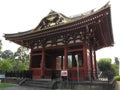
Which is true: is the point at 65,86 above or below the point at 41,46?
below

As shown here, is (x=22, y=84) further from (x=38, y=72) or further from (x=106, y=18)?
(x=106, y=18)

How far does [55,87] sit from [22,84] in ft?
13.9

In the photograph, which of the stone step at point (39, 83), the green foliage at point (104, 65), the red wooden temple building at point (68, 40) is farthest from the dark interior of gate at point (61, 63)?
the green foliage at point (104, 65)

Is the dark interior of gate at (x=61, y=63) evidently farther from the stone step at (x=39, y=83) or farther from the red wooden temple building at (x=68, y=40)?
the stone step at (x=39, y=83)

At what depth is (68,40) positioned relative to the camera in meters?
17.7

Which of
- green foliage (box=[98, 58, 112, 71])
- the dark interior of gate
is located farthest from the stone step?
green foliage (box=[98, 58, 112, 71])

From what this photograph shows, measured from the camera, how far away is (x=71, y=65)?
740 inches

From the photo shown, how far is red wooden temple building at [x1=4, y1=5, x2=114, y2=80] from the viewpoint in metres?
15.5

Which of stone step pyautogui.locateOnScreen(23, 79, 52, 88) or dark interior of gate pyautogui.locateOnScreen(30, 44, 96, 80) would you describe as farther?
dark interior of gate pyautogui.locateOnScreen(30, 44, 96, 80)

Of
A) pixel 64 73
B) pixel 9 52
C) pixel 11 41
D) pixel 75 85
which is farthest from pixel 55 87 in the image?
pixel 9 52

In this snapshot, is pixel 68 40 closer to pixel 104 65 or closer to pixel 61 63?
pixel 61 63

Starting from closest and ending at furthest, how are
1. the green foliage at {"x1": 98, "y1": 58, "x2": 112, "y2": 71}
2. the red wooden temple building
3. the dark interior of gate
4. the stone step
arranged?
the stone step → the red wooden temple building → the dark interior of gate → the green foliage at {"x1": 98, "y1": 58, "x2": 112, "y2": 71}

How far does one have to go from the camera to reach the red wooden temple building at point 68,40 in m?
15.5

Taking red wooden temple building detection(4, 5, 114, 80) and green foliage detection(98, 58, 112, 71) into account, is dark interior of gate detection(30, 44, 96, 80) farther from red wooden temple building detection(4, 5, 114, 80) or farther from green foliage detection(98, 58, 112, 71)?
green foliage detection(98, 58, 112, 71)
